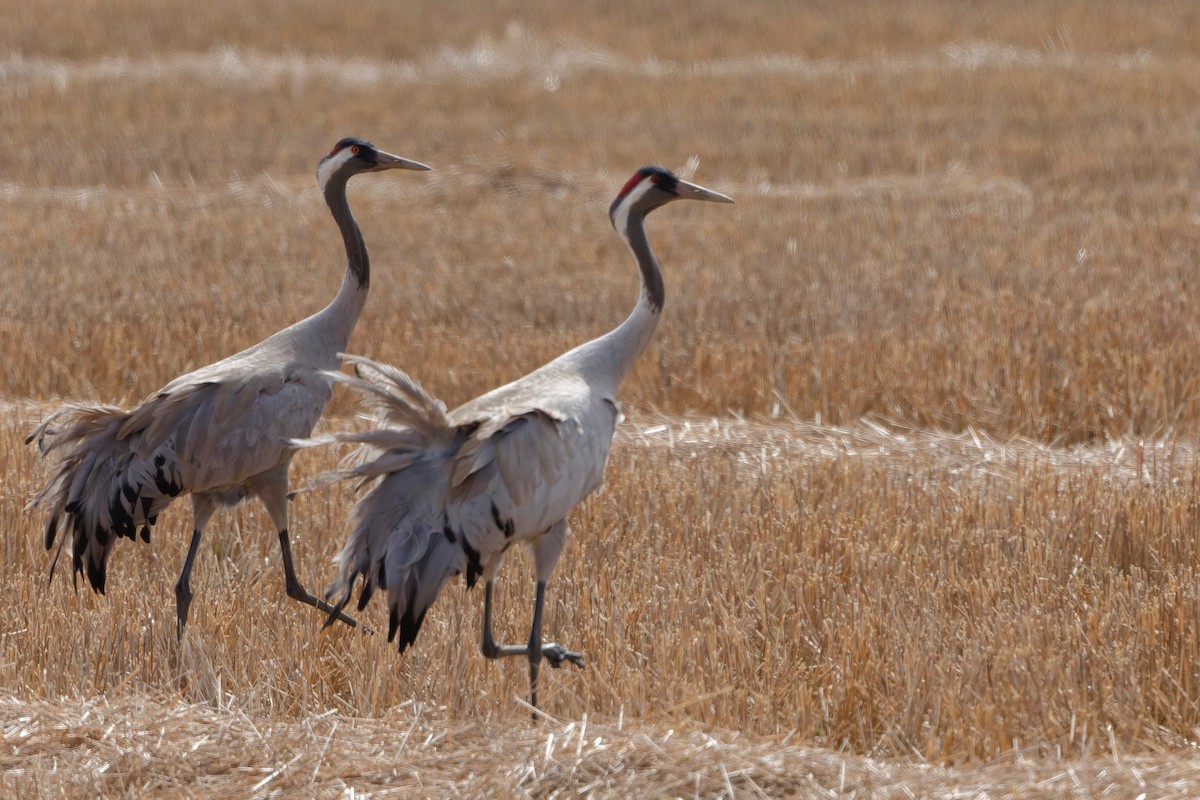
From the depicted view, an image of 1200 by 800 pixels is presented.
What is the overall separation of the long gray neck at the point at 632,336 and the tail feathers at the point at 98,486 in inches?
59.4

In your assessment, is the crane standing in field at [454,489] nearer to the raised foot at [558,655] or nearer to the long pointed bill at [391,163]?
the raised foot at [558,655]

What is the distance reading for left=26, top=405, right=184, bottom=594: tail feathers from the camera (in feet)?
16.5

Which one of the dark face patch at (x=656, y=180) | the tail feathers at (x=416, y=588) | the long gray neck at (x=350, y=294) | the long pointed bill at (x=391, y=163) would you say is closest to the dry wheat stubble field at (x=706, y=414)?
the tail feathers at (x=416, y=588)

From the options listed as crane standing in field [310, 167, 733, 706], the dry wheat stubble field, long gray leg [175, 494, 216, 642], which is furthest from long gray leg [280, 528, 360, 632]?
crane standing in field [310, 167, 733, 706]

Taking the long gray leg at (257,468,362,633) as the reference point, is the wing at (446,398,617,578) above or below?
above

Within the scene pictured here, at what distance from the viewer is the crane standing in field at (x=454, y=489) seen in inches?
168

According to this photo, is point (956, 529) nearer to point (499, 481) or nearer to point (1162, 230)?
point (499, 481)

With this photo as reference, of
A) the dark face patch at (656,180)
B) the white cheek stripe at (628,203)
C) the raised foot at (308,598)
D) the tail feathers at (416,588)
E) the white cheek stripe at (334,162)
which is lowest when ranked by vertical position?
the raised foot at (308,598)

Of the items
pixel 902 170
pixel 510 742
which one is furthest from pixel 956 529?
pixel 902 170

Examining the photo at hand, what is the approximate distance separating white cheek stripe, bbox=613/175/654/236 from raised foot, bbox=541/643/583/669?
64.0 inches

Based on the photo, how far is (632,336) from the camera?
16.4 ft

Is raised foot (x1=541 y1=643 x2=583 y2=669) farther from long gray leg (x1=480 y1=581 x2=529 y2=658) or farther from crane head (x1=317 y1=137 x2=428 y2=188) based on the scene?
crane head (x1=317 y1=137 x2=428 y2=188)

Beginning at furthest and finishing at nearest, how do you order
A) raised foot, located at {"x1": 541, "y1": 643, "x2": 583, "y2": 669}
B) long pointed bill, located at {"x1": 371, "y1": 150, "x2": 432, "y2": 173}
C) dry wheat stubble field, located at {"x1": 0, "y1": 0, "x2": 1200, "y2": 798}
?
long pointed bill, located at {"x1": 371, "y1": 150, "x2": 432, "y2": 173} → raised foot, located at {"x1": 541, "y1": 643, "x2": 583, "y2": 669} → dry wheat stubble field, located at {"x1": 0, "y1": 0, "x2": 1200, "y2": 798}

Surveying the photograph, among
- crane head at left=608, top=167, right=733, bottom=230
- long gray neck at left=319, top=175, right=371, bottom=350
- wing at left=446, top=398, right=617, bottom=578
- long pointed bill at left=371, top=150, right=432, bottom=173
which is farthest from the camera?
long pointed bill at left=371, top=150, right=432, bottom=173
